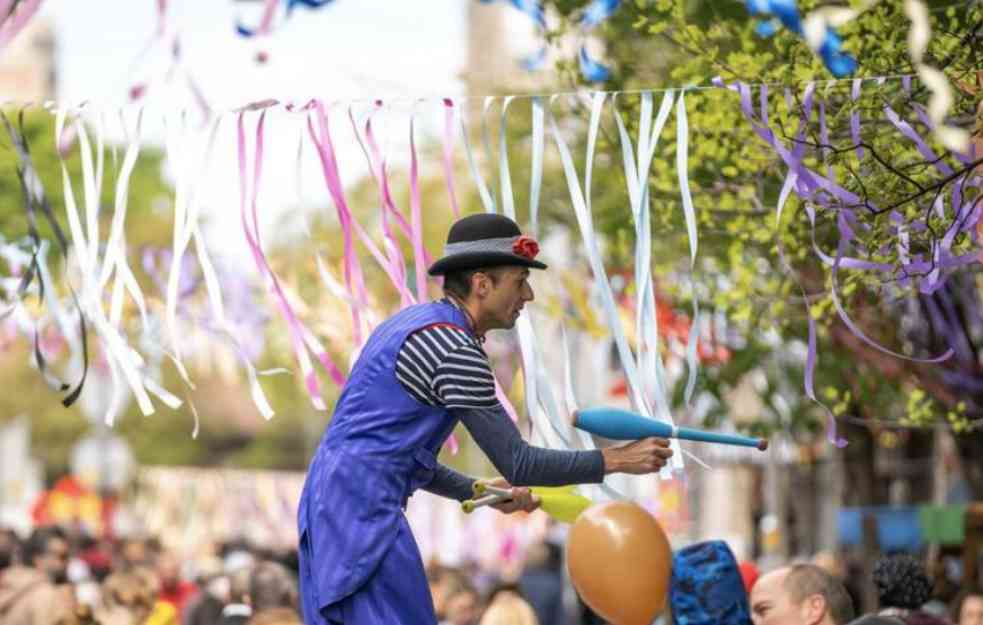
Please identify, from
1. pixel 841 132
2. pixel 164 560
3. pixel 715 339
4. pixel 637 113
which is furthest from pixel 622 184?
pixel 164 560

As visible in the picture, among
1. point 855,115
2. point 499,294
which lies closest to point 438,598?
point 855,115

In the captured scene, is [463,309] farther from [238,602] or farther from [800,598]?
[238,602]

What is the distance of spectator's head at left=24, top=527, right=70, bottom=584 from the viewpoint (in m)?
14.2

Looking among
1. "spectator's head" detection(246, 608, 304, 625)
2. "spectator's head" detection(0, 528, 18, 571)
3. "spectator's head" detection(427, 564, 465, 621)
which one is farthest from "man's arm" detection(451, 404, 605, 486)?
"spectator's head" detection(0, 528, 18, 571)

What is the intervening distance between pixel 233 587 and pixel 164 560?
789 cm

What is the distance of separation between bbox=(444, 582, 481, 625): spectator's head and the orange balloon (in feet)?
14.9

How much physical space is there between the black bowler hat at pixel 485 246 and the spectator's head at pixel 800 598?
6.76 ft

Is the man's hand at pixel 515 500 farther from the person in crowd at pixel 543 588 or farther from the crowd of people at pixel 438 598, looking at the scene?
the person in crowd at pixel 543 588

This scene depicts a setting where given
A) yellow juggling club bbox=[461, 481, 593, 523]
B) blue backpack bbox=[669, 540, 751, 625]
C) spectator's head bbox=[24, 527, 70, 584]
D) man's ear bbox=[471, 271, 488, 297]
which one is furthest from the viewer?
spectator's head bbox=[24, 527, 70, 584]

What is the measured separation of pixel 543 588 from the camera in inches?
643

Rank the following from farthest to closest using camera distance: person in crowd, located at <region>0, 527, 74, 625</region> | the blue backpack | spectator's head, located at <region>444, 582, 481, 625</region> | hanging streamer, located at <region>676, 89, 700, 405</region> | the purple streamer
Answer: spectator's head, located at <region>444, 582, 481, 625</region> → person in crowd, located at <region>0, 527, 74, 625</region> → the blue backpack → the purple streamer → hanging streamer, located at <region>676, 89, 700, 405</region>

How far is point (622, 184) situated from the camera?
32.3ft

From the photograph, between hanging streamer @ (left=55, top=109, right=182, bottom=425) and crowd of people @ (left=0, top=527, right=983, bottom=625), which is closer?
hanging streamer @ (left=55, top=109, right=182, bottom=425)

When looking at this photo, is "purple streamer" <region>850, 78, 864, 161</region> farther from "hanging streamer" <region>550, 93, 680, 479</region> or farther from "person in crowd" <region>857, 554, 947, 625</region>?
"person in crowd" <region>857, 554, 947, 625</region>
